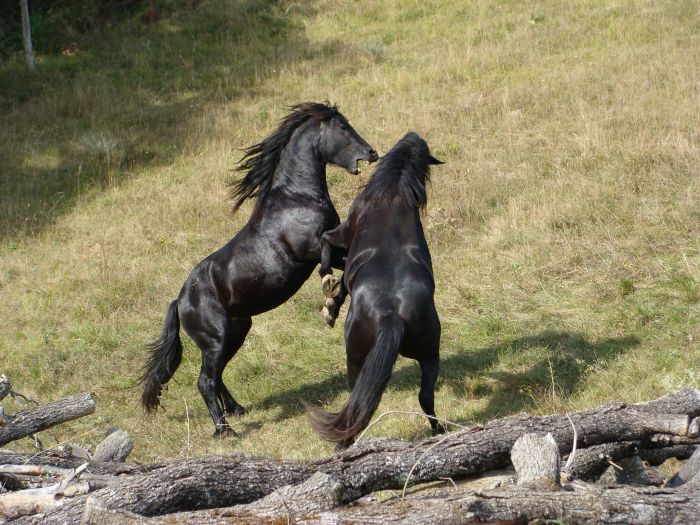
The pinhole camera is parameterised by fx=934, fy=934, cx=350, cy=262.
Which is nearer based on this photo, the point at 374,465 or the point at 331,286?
the point at 374,465

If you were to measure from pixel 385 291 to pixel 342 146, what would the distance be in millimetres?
2197

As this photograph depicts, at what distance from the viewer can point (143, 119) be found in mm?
17766

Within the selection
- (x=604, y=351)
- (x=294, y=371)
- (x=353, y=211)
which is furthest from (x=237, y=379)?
(x=604, y=351)

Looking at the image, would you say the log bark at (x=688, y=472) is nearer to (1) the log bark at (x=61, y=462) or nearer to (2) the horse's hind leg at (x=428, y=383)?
(2) the horse's hind leg at (x=428, y=383)

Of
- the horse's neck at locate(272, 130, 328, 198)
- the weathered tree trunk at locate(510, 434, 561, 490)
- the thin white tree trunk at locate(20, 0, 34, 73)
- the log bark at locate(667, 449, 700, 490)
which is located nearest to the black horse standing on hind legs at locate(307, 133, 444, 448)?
the horse's neck at locate(272, 130, 328, 198)

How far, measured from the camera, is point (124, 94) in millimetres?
18859

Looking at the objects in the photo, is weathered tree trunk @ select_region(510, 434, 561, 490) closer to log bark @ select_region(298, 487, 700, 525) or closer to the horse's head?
log bark @ select_region(298, 487, 700, 525)

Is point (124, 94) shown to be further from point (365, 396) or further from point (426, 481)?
point (426, 481)

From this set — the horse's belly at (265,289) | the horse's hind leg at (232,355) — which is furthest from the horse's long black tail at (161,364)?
the horse's belly at (265,289)

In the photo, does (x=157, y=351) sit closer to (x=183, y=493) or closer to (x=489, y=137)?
(x=183, y=493)

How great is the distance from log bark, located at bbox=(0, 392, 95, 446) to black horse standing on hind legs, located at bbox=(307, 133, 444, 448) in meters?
1.61

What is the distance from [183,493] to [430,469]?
4.15 ft

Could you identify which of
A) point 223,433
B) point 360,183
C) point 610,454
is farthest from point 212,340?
point 360,183

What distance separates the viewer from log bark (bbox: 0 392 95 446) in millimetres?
6180
